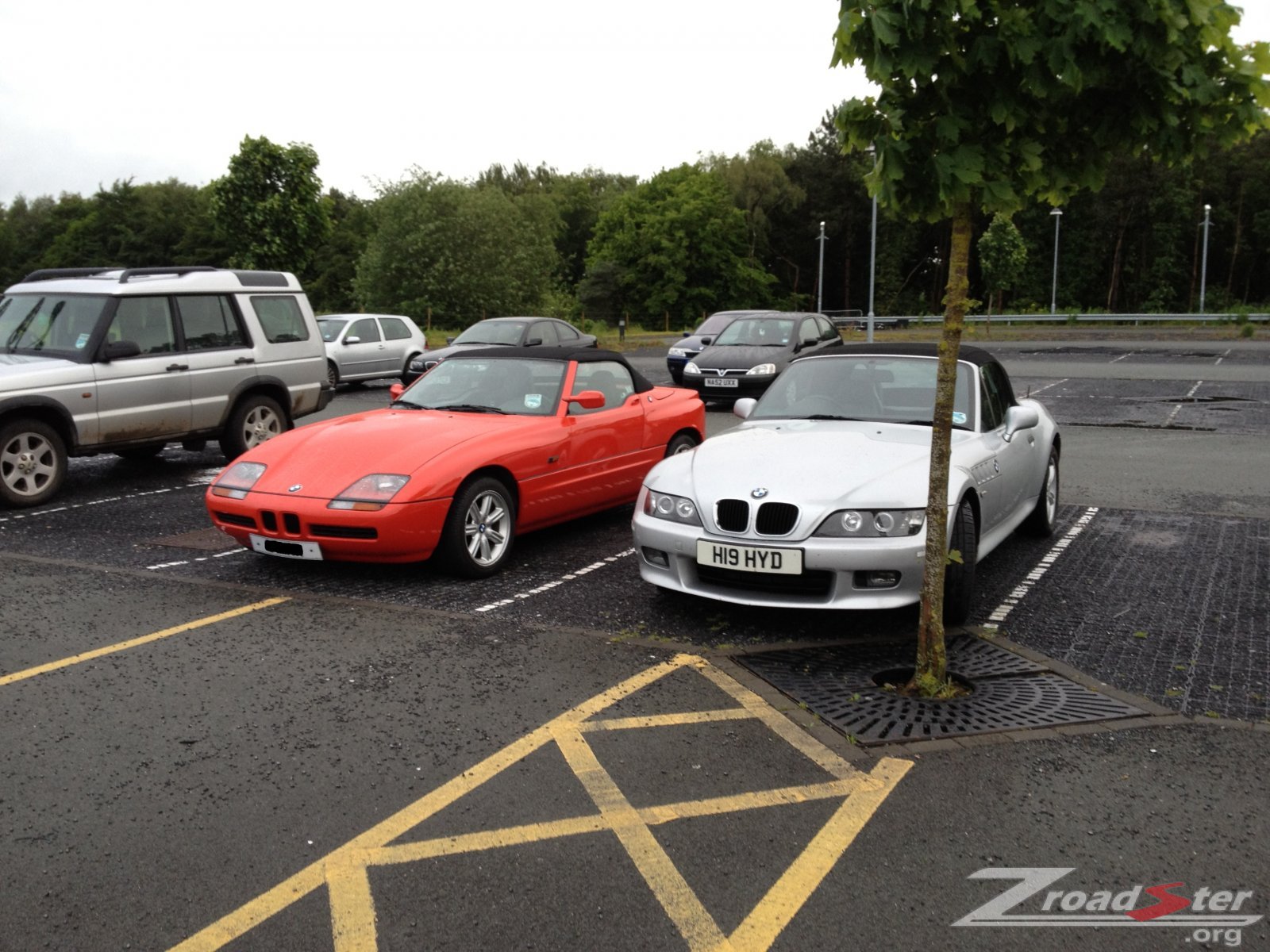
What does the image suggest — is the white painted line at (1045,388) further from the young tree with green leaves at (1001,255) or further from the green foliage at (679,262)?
the green foliage at (679,262)

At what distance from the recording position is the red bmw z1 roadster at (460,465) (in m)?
6.77

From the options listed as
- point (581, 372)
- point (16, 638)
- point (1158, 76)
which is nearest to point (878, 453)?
point (1158, 76)

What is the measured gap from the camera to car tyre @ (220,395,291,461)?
11469 millimetres

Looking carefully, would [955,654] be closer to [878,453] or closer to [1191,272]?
[878,453]

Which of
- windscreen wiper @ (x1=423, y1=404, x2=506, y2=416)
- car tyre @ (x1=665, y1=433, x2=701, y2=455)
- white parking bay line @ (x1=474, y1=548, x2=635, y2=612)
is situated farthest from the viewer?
A: car tyre @ (x1=665, y1=433, x2=701, y2=455)

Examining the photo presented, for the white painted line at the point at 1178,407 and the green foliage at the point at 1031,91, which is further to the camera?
the white painted line at the point at 1178,407

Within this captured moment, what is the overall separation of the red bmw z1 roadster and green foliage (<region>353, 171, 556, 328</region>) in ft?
135

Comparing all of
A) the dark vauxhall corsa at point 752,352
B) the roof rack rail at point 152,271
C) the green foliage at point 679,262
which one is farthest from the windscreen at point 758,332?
the green foliage at point 679,262

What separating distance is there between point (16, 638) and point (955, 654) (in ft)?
16.4

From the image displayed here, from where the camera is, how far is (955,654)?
5.62m

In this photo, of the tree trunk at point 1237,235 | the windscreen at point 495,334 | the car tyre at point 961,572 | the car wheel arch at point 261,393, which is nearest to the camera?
the car tyre at point 961,572

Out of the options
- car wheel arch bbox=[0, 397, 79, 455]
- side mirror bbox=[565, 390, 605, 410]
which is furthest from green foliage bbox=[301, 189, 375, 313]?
side mirror bbox=[565, 390, 605, 410]

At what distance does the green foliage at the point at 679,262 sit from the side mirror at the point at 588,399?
64894 mm

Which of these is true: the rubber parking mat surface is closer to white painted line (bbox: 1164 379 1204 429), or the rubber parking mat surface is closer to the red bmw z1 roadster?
the red bmw z1 roadster
